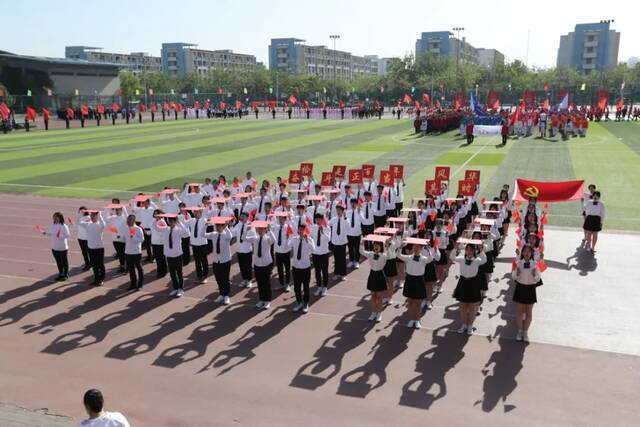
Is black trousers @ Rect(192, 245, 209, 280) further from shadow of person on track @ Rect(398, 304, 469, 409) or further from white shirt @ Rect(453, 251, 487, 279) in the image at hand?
white shirt @ Rect(453, 251, 487, 279)

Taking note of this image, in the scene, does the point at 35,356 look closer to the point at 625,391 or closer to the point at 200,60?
the point at 625,391

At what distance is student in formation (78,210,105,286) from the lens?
12625mm

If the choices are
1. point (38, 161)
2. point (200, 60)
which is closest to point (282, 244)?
point (38, 161)

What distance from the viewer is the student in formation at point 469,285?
9.84 metres

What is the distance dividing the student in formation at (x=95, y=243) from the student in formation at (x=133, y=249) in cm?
63

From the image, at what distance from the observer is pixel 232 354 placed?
30.6 feet

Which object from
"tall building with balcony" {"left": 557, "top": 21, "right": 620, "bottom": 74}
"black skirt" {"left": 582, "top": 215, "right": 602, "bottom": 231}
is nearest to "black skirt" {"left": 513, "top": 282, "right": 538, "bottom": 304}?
"black skirt" {"left": 582, "top": 215, "right": 602, "bottom": 231}

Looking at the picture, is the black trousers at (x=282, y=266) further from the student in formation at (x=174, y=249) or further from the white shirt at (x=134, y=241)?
the white shirt at (x=134, y=241)

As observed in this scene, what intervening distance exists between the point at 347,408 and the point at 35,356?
5333 mm

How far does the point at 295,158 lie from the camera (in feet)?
108

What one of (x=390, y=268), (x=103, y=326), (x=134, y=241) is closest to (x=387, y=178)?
(x=390, y=268)

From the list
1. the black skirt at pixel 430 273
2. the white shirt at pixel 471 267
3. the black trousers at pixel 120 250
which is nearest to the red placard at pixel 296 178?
the black trousers at pixel 120 250

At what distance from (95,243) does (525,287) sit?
9169 millimetres

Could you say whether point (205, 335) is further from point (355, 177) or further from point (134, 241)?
point (355, 177)
